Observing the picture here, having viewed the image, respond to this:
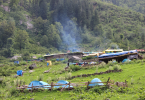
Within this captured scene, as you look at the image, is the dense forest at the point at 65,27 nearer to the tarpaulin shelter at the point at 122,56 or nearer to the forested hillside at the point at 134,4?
the tarpaulin shelter at the point at 122,56

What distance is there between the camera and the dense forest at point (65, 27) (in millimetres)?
82500

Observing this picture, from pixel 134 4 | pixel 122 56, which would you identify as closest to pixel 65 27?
pixel 122 56

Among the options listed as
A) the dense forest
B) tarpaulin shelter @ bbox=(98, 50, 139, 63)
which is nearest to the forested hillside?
the dense forest

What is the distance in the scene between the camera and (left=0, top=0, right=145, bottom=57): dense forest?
3248 inches

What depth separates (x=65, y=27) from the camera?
10706 centimetres

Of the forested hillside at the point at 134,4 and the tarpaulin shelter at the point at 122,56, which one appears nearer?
the tarpaulin shelter at the point at 122,56

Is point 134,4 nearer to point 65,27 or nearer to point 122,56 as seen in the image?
point 65,27

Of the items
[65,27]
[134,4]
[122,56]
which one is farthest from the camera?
[134,4]

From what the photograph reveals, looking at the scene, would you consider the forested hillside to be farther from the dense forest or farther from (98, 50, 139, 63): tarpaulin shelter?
(98, 50, 139, 63): tarpaulin shelter

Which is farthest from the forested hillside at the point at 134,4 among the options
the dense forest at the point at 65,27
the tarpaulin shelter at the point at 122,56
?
the tarpaulin shelter at the point at 122,56

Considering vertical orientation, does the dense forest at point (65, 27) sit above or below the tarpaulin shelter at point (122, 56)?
above

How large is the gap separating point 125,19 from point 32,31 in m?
61.6

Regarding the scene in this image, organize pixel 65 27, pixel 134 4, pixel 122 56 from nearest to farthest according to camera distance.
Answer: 1. pixel 122 56
2. pixel 65 27
3. pixel 134 4

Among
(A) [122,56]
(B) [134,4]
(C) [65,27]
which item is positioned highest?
(B) [134,4]
